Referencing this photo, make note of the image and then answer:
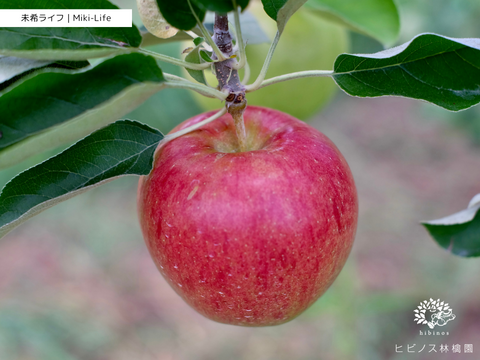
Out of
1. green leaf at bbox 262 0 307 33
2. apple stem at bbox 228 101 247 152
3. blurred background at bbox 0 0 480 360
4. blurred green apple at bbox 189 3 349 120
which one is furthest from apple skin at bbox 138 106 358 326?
blurred background at bbox 0 0 480 360

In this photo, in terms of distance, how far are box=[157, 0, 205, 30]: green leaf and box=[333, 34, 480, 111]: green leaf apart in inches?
6.5

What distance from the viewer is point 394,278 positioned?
2.42m

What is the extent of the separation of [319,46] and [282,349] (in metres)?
1.65

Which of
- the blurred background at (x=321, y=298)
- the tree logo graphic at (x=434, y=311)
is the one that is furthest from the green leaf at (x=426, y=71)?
the blurred background at (x=321, y=298)

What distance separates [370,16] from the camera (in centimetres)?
79

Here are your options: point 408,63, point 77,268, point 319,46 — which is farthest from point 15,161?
point 77,268

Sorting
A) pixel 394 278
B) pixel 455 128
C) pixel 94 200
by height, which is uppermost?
pixel 455 128

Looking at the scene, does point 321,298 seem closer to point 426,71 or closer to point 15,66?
point 426,71

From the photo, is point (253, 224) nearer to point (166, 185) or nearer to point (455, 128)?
point (166, 185)

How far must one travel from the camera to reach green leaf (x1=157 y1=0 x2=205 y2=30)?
15.6 inches

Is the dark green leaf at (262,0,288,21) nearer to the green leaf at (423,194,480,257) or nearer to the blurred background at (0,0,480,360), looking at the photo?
the green leaf at (423,194,480,257)

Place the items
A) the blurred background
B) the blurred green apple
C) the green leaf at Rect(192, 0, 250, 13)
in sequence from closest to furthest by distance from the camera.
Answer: the green leaf at Rect(192, 0, 250, 13)
the blurred green apple
the blurred background

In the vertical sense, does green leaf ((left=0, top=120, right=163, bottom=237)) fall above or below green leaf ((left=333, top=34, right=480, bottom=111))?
below

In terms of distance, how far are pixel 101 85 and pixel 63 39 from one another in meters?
→ 0.06
